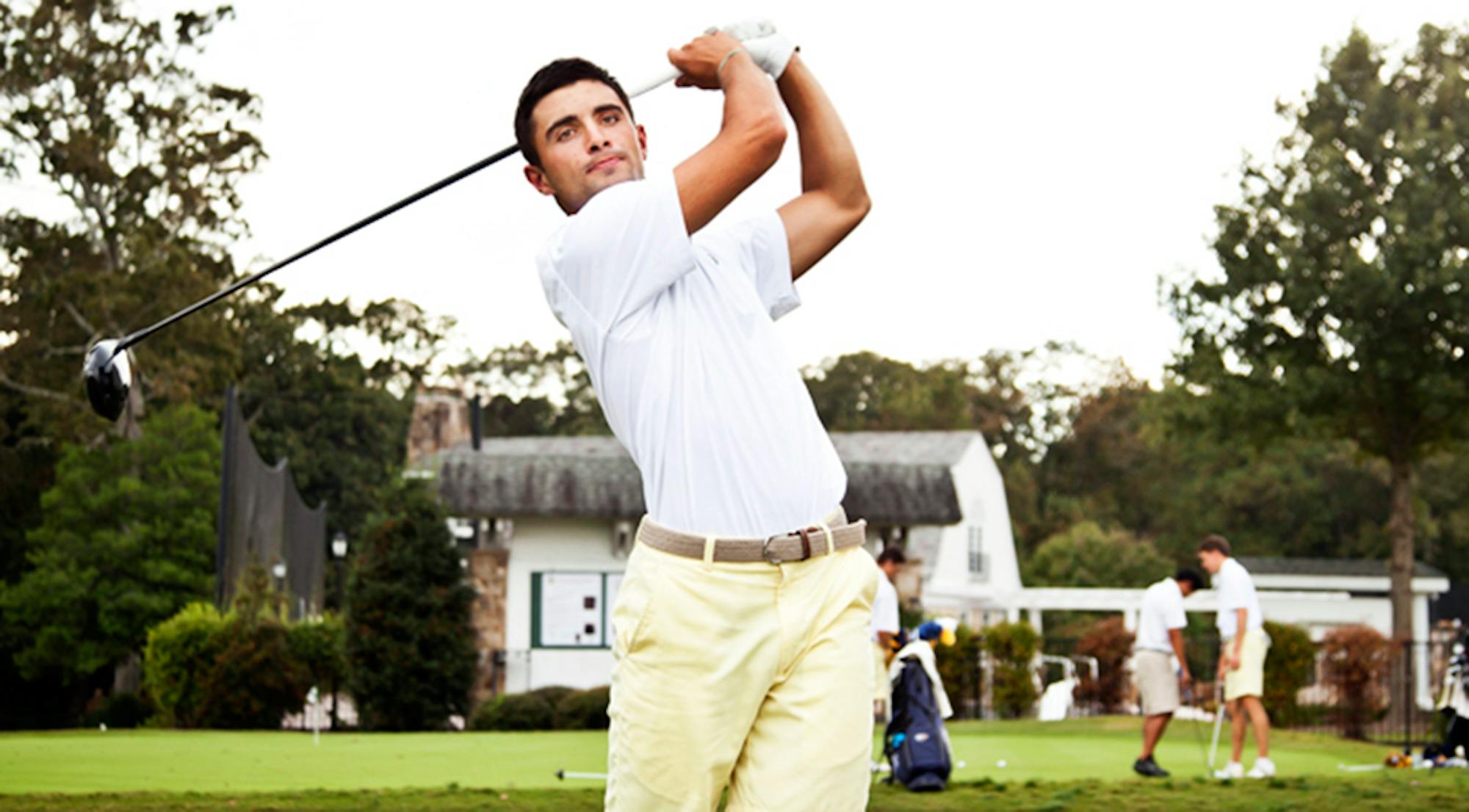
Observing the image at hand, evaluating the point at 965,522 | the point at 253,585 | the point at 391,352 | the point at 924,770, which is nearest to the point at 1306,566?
the point at 965,522

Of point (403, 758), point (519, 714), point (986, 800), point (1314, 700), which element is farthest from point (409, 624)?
point (986, 800)

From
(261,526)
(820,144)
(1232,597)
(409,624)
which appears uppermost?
(820,144)

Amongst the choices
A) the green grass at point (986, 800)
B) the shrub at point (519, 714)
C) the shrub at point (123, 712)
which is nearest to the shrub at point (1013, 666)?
the shrub at point (519, 714)

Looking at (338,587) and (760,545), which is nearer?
(760,545)

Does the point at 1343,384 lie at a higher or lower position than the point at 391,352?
lower

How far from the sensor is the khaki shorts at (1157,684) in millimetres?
13070

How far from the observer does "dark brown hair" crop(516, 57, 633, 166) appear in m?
3.35

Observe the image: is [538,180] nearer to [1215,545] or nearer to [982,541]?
[1215,545]

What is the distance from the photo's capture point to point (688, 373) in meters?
3.11

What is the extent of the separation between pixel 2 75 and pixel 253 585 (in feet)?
54.0

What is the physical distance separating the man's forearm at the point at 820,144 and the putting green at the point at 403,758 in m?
7.36

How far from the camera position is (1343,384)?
90.9 feet

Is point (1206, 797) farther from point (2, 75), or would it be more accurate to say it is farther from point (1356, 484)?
point (1356, 484)

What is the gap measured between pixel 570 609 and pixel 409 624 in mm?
6232
